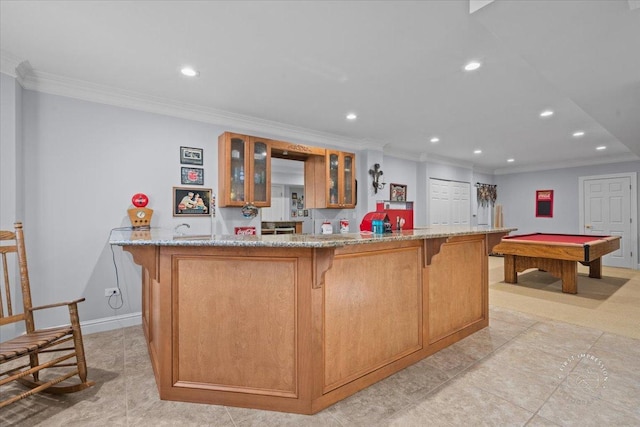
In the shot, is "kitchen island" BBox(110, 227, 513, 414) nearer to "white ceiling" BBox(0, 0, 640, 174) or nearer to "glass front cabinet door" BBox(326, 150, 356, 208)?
"white ceiling" BBox(0, 0, 640, 174)

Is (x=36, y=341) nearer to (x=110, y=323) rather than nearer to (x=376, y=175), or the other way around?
(x=110, y=323)

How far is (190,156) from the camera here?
146 inches

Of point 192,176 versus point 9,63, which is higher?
point 9,63

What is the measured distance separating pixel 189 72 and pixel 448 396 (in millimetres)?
3321

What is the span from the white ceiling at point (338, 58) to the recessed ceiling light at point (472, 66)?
80mm

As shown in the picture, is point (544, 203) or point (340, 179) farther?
point (544, 203)

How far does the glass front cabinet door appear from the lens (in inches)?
187

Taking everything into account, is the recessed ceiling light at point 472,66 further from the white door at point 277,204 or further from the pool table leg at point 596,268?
the pool table leg at point 596,268

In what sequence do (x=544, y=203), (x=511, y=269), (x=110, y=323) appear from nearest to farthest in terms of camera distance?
(x=110, y=323) → (x=511, y=269) → (x=544, y=203)

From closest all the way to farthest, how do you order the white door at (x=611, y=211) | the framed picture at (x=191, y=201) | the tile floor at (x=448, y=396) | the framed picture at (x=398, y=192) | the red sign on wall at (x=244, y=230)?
the tile floor at (x=448, y=396) → the framed picture at (x=191, y=201) → the red sign on wall at (x=244, y=230) → the framed picture at (x=398, y=192) → the white door at (x=611, y=211)

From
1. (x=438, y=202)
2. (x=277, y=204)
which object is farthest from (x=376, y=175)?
(x=438, y=202)

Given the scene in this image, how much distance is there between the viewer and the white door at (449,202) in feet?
22.6

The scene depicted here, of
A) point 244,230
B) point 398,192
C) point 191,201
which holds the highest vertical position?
point 398,192

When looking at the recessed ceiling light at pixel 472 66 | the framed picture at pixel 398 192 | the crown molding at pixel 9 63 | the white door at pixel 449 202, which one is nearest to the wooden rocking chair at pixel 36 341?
the crown molding at pixel 9 63
